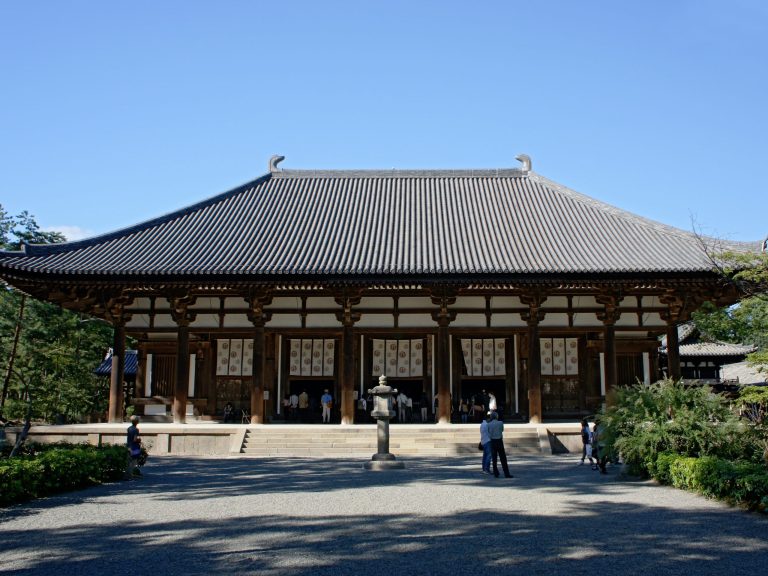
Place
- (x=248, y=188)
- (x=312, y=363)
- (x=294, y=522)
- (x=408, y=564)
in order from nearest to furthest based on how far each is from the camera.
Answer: (x=408, y=564)
(x=294, y=522)
(x=312, y=363)
(x=248, y=188)

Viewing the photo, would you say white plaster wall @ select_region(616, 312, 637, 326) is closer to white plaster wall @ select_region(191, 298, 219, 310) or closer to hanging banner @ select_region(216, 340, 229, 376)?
white plaster wall @ select_region(191, 298, 219, 310)

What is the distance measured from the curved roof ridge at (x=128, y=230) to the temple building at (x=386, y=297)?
0.07 m

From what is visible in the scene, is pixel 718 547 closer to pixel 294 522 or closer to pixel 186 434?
pixel 294 522

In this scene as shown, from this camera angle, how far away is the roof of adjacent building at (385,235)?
19250 millimetres

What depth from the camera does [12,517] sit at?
9148 mm

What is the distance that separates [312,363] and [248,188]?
26.4 feet

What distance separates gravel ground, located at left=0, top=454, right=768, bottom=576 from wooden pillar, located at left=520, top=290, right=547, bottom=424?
23.0 feet

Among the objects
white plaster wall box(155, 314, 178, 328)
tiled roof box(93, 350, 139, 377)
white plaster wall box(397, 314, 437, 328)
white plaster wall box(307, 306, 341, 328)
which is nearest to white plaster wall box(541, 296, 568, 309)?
white plaster wall box(397, 314, 437, 328)

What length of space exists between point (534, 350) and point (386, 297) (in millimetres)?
4637

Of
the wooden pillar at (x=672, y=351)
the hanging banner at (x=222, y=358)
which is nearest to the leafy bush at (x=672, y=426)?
the wooden pillar at (x=672, y=351)

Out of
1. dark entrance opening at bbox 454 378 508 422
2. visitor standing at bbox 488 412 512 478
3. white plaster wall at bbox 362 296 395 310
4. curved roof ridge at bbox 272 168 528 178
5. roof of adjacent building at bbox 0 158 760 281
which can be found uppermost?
curved roof ridge at bbox 272 168 528 178

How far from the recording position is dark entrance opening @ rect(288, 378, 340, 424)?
22.7 m

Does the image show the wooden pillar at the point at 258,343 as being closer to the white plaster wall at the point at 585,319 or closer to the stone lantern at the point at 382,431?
the stone lantern at the point at 382,431

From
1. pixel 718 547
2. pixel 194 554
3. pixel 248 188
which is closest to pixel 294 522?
pixel 194 554
